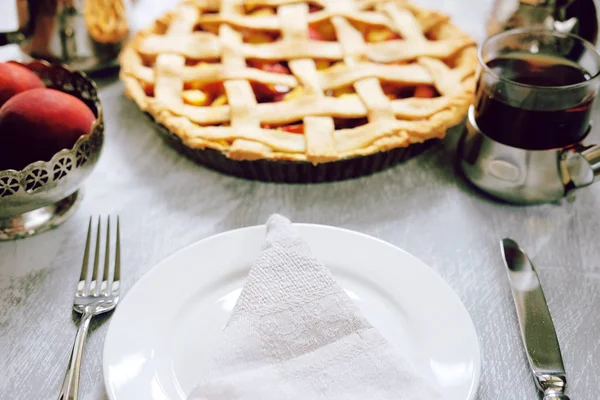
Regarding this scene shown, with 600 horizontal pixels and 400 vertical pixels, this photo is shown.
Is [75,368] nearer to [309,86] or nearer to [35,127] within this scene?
[35,127]

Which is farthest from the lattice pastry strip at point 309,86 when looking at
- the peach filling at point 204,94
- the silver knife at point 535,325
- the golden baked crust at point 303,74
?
the silver knife at point 535,325

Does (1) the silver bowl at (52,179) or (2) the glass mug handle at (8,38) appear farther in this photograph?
(2) the glass mug handle at (8,38)

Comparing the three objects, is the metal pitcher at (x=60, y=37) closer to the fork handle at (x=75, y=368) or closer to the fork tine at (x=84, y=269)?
the fork tine at (x=84, y=269)

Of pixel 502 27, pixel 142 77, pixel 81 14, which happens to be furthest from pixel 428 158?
pixel 81 14

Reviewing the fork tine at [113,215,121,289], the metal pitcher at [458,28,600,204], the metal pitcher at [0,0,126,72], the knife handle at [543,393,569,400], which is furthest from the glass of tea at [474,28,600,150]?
the metal pitcher at [0,0,126,72]

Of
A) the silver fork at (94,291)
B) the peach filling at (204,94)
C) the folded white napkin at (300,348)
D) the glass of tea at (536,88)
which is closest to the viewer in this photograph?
the folded white napkin at (300,348)

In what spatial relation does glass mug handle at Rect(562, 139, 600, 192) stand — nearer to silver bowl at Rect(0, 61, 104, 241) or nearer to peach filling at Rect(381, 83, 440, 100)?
peach filling at Rect(381, 83, 440, 100)

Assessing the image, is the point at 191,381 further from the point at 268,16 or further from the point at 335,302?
the point at 268,16
